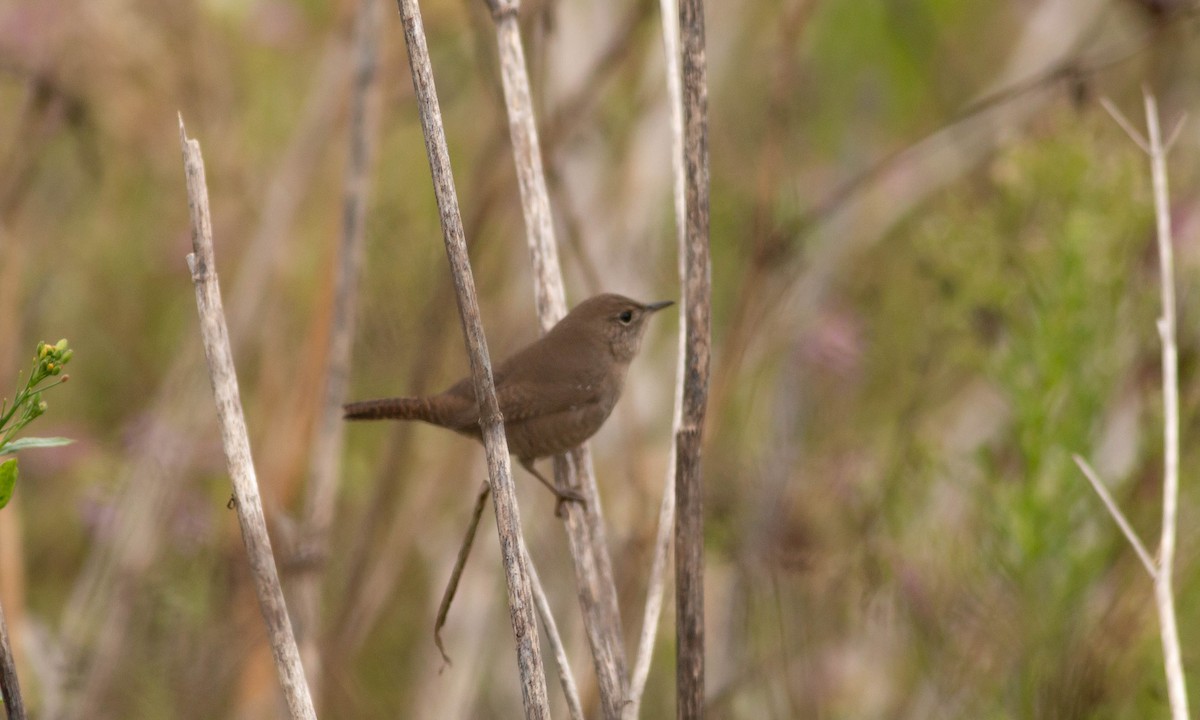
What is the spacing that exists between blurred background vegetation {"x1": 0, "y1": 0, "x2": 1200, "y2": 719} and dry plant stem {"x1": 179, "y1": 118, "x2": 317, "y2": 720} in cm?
100

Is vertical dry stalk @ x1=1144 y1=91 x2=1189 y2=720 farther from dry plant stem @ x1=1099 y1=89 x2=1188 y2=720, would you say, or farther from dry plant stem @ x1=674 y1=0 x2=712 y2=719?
dry plant stem @ x1=674 y1=0 x2=712 y2=719

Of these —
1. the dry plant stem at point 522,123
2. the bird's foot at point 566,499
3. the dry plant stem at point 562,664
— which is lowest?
the dry plant stem at point 562,664

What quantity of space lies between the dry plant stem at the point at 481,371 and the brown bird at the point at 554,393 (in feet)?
1.79

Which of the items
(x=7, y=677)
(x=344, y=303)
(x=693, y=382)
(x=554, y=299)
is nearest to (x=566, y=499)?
(x=554, y=299)

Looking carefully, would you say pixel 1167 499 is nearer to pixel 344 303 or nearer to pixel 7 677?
pixel 7 677

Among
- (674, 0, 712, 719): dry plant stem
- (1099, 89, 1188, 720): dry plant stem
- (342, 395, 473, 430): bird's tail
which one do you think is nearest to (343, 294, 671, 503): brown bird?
(342, 395, 473, 430): bird's tail

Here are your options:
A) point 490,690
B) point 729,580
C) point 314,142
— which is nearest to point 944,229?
point 729,580

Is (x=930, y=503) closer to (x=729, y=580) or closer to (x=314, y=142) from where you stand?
(x=729, y=580)

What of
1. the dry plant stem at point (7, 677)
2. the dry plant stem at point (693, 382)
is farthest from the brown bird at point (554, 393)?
the dry plant stem at point (7, 677)

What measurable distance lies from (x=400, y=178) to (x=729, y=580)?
2.08 meters

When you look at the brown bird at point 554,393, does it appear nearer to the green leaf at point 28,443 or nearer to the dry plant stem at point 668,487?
the dry plant stem at point 668,487

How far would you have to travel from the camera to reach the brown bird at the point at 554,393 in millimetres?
2234

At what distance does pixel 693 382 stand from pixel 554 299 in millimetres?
535

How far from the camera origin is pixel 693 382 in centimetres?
170
